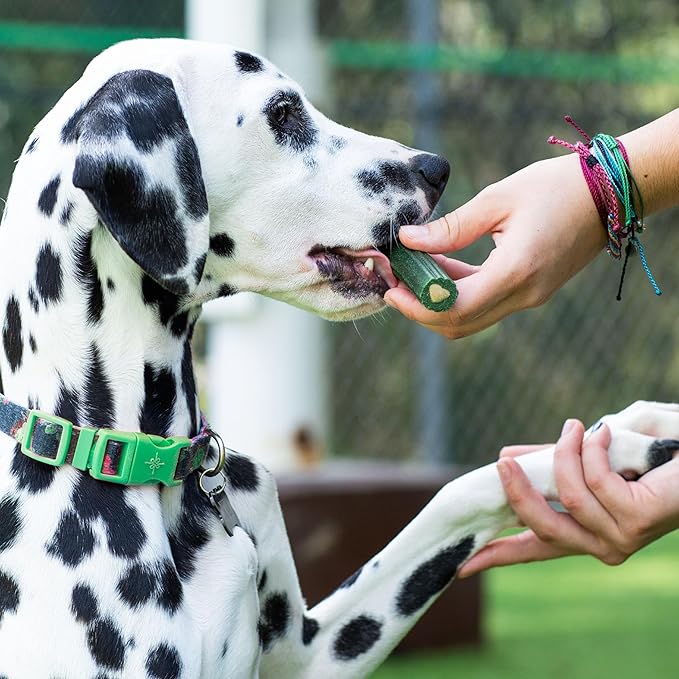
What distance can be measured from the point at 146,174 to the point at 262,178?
35 cm

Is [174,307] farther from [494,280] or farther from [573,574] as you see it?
[573,574]

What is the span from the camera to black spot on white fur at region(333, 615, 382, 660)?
302cm

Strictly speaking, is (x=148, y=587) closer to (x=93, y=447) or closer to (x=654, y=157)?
(x=93, y=447)

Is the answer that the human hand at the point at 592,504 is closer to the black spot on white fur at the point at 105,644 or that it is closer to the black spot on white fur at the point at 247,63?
the black spot on white fur at the point at 105,644

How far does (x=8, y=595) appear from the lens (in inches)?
99.0

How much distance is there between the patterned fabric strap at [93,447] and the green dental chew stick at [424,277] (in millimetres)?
578

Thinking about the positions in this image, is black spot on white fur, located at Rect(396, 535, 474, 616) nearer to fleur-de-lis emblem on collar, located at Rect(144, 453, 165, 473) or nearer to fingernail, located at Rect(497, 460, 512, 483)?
fingernail, located at Rect(497, 460, 512, 483)

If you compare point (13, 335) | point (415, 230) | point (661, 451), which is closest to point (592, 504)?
point (661, 451)

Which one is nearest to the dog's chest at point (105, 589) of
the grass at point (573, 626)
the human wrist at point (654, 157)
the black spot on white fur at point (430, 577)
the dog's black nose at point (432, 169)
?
the black spot on white fur at point (430, 577)

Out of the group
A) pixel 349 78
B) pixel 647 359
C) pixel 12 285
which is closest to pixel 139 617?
pixel 12 285

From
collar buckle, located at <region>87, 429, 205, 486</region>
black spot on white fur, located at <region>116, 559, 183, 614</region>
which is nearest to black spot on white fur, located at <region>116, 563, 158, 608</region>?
black spot on white fur, located at <region>116, 559, 183, 614</region>

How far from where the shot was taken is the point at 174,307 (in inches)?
106

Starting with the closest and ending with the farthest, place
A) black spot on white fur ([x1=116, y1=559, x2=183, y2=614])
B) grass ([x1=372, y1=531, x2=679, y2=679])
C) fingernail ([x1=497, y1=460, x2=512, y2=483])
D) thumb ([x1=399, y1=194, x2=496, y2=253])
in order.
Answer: black spot on white fur ([x1=116, y1=559, x2=183, y2=614]), thumb ([x1=399, y1=194, x2=496, y2=253]), fingernail ([x1=497, y1=460, x2=512, y2=483]), grass ([x1=372, y1=531, x2=679, y2=679])

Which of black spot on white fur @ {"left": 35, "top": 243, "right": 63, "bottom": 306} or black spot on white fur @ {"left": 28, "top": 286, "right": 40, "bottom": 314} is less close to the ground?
black spot on white fur @ {"left": 35, "top": 243, "right": 63, "bottom": 306}
